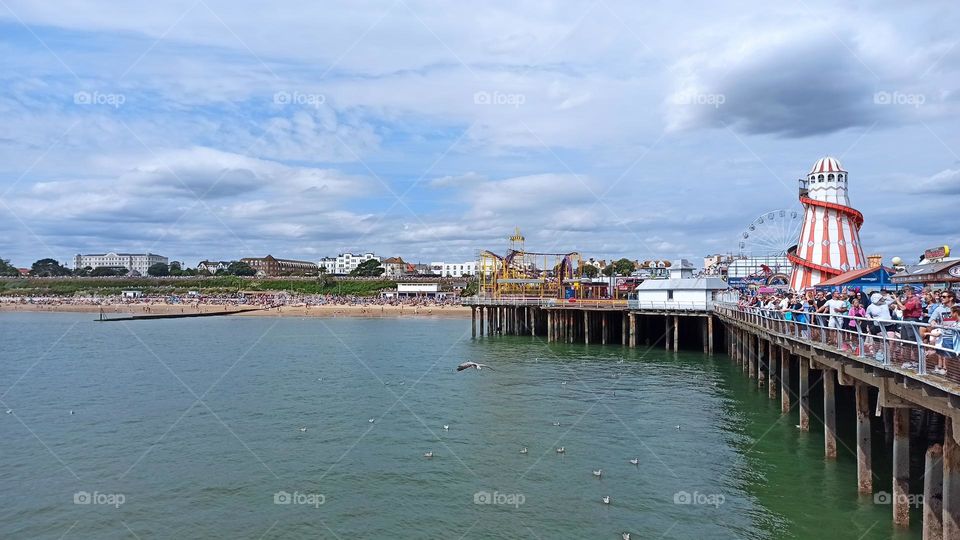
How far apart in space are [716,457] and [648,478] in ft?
9.41

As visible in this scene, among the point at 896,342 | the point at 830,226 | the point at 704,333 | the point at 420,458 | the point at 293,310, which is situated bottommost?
the point at 420,458

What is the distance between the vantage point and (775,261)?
88875 mm

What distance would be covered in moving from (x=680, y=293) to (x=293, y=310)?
7112cm

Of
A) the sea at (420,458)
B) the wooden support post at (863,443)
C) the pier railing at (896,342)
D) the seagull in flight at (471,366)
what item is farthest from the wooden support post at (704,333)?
the wooden support post at (863,443)

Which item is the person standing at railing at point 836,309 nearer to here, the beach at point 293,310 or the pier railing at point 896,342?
the pier railing at point 896,342

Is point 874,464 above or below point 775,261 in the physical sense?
below

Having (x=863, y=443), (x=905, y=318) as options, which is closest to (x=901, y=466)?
(x=863, y=443)

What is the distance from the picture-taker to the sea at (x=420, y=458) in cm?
1449

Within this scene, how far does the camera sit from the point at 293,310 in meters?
106

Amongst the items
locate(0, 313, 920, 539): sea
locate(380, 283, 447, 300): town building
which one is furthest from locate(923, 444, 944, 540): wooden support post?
locate(380, 283, 447, 300): town building

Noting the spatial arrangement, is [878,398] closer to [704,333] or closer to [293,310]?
[704,333]

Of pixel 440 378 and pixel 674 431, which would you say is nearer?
pixel 674 431

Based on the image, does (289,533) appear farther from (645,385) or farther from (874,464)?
(645,385)

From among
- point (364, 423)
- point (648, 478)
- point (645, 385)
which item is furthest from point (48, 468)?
point (645, 385)
